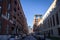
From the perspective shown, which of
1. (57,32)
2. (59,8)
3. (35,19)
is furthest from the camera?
→ (35,19)

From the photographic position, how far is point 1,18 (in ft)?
89.7

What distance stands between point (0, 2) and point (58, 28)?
1847 cm

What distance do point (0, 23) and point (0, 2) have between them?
5781 mm

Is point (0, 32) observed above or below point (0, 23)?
below

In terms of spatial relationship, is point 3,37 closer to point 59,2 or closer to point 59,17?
point 59,17

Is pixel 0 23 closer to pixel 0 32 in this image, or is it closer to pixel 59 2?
pixel 0 32

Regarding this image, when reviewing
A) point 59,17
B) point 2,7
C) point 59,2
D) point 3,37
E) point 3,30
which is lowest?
point 3,37

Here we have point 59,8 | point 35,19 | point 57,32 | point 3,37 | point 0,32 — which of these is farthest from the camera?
point 35,19

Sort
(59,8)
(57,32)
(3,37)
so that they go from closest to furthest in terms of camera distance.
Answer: (3,37) → (59,8) → (57,32)

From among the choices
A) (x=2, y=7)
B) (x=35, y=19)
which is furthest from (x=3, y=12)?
(x=35, y=19)

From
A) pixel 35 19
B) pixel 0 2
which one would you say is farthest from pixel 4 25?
pixel 35 19

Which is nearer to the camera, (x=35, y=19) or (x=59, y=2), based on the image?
(x=59, y=2)

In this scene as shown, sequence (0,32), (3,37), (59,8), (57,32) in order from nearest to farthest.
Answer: (3,37) < (0,32) < (59,8) < (57,32)

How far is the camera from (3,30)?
27734 millimetres
